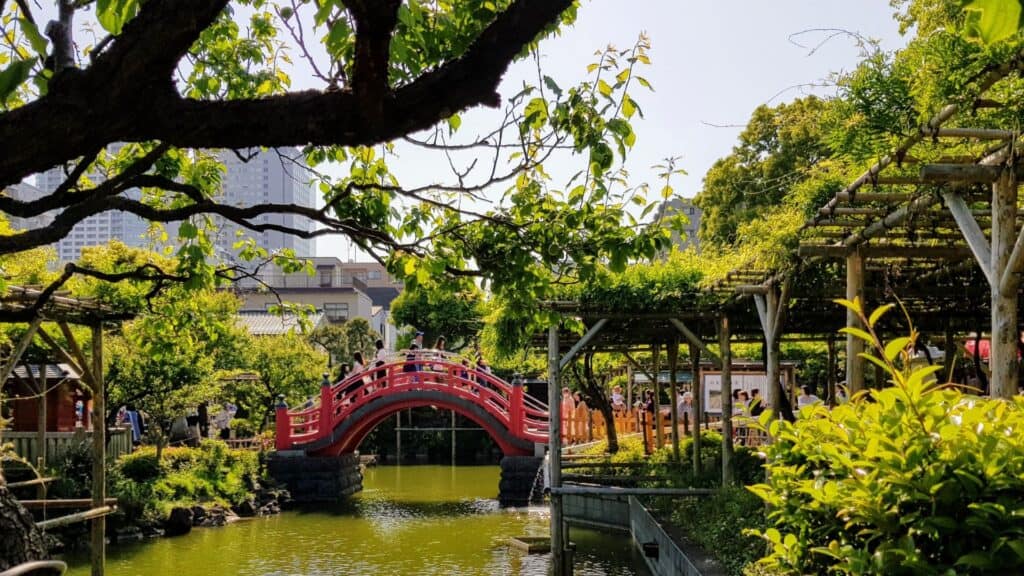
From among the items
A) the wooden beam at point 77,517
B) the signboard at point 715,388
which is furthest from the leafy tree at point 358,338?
the wooden beam at point 77,517

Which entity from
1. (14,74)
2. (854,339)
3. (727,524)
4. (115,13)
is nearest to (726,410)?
(727,524)

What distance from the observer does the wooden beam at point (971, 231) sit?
182 inches

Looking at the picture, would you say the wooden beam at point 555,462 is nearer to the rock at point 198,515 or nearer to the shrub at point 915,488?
the rock at point 198,515

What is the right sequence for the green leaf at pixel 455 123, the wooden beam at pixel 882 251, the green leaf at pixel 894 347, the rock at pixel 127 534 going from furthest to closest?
the rock at pixel 127 534, the wooden beam at pixel 882 251, the green leaf at pixel 455 123, the green leaf at pixel 894 347

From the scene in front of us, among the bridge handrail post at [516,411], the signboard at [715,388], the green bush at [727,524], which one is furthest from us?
the bridge handrail post at [516,411]

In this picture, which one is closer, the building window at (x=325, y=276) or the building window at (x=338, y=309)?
the building window at (x=338, y=309)

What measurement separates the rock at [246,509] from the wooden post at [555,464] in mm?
8737

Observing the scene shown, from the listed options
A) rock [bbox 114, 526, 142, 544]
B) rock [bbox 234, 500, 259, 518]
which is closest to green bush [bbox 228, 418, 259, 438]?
rock [bbox 234, 500, 259, 518]

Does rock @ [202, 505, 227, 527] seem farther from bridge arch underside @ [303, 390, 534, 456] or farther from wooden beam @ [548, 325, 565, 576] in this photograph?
wooden beam @ [548, 325, 565, 576]

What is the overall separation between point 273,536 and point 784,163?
13.5 metres

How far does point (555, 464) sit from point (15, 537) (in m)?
8.11

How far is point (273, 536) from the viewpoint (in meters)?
15.6

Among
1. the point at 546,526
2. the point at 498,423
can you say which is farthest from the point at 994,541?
the point at 498,423

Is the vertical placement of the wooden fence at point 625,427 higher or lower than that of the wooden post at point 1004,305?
lower
